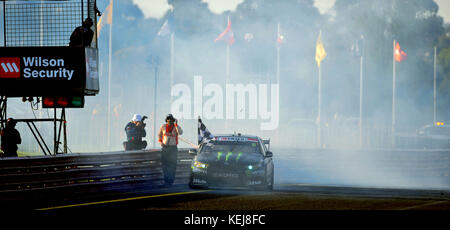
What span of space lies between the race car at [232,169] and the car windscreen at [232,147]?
2 centimetres

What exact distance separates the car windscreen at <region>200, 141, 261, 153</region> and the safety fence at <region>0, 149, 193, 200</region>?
67.8 inches

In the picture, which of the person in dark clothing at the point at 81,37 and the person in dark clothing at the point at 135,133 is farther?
the person in dark clothing at the point at 135,133

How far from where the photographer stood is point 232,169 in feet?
51.5

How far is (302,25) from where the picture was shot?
90.1 m

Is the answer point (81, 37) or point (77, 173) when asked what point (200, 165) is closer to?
point (77, 173)

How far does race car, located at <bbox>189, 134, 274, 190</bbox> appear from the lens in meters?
15.6

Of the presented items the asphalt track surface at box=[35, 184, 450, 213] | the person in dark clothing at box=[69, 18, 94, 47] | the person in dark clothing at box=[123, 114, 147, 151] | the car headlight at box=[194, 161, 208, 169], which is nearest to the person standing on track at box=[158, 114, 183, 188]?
the car headlight at box=[194, 161, 208, 169]

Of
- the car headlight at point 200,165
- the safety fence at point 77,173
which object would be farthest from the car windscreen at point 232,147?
the safety fence at point 77,173

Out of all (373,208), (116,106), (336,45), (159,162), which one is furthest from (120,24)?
(373,208)

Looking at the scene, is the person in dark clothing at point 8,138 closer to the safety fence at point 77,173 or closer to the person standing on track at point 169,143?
the safety fence at point 77,173

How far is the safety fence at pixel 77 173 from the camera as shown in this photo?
1349 cm

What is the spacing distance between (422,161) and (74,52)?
16.1m

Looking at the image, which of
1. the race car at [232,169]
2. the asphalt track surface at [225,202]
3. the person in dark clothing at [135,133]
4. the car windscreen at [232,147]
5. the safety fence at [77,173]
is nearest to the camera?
the asphalt track surface at [225,202]

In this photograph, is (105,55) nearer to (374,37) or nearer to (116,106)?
(116,106)
